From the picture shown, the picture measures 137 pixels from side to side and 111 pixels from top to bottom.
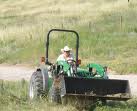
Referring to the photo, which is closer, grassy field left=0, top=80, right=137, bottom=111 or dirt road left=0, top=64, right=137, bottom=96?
grassy field left=0, top=80, right=137, bottom=111

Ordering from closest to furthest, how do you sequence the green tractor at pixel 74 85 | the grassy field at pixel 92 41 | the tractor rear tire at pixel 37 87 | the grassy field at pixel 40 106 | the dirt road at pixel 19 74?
the grassy field at pixel 40 106 < the green tractor at pixel 74 85 < the tractor rear tire at pixel 37 87 < the dirt road at pixel 19 74 < the grassy field at pixel 92 41

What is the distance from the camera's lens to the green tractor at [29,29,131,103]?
11.0 meters

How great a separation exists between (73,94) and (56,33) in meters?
16.7

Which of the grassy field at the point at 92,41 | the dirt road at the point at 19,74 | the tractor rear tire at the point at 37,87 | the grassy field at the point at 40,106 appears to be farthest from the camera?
the grassy field at the point at 92,41

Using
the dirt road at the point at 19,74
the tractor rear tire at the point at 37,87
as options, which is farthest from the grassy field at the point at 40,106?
the dirt road at the point at 19,74

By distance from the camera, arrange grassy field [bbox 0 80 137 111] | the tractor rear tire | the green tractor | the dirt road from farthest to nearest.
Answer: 1. the dirt road
2. the tractor rear tire
3. the green tractor
4. grassy field [bbox 0 80 137 111]

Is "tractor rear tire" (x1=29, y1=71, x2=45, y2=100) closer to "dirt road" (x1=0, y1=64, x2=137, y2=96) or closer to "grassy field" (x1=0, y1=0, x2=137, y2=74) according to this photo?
"dirt road" (x1=0, y1=64, x2=137, y2=96)

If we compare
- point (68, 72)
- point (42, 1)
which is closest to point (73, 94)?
point (68, 72)

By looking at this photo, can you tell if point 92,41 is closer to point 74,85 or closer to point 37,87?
point 37,87

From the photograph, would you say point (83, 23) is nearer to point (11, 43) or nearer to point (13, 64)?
point (11, 43)

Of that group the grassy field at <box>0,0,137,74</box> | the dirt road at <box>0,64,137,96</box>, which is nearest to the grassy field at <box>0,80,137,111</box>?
the dirt road at <box>0,64,137,96</box>

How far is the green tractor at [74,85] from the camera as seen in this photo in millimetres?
10984

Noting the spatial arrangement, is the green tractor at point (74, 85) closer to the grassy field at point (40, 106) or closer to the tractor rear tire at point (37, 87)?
the tractor rear tire at point (37, 87)

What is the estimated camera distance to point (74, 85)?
11297mm
